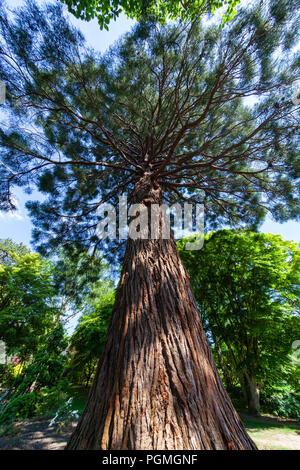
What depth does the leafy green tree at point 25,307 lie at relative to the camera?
731 cm

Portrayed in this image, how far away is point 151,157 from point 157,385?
4.26 meters

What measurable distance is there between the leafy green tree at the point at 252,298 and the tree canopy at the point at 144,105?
1.24 meters

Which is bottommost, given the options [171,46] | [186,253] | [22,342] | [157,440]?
[22,342]

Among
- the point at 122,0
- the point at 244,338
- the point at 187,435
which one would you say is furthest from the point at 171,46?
the point at 244,338

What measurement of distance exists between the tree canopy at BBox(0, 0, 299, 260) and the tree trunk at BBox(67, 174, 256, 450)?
2155 mm

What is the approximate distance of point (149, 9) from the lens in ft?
10.0

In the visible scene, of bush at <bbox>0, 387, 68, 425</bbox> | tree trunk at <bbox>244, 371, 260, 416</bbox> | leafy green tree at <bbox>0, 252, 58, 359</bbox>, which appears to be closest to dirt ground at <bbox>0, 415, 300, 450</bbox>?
bush at <bbox>0, 387, 68, 425</bbox>

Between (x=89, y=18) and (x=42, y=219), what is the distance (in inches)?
142

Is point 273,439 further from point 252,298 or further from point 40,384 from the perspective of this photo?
point 40,384

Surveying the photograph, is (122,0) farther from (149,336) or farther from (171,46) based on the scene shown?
(149,336)

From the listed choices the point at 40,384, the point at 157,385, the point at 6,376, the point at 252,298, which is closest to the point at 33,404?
the point at 40,384

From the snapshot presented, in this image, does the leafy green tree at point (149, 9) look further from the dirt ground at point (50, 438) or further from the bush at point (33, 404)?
the bush at point (33, 404)

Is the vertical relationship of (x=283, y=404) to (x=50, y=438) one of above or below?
below

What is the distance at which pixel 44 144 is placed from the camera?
3.89m
